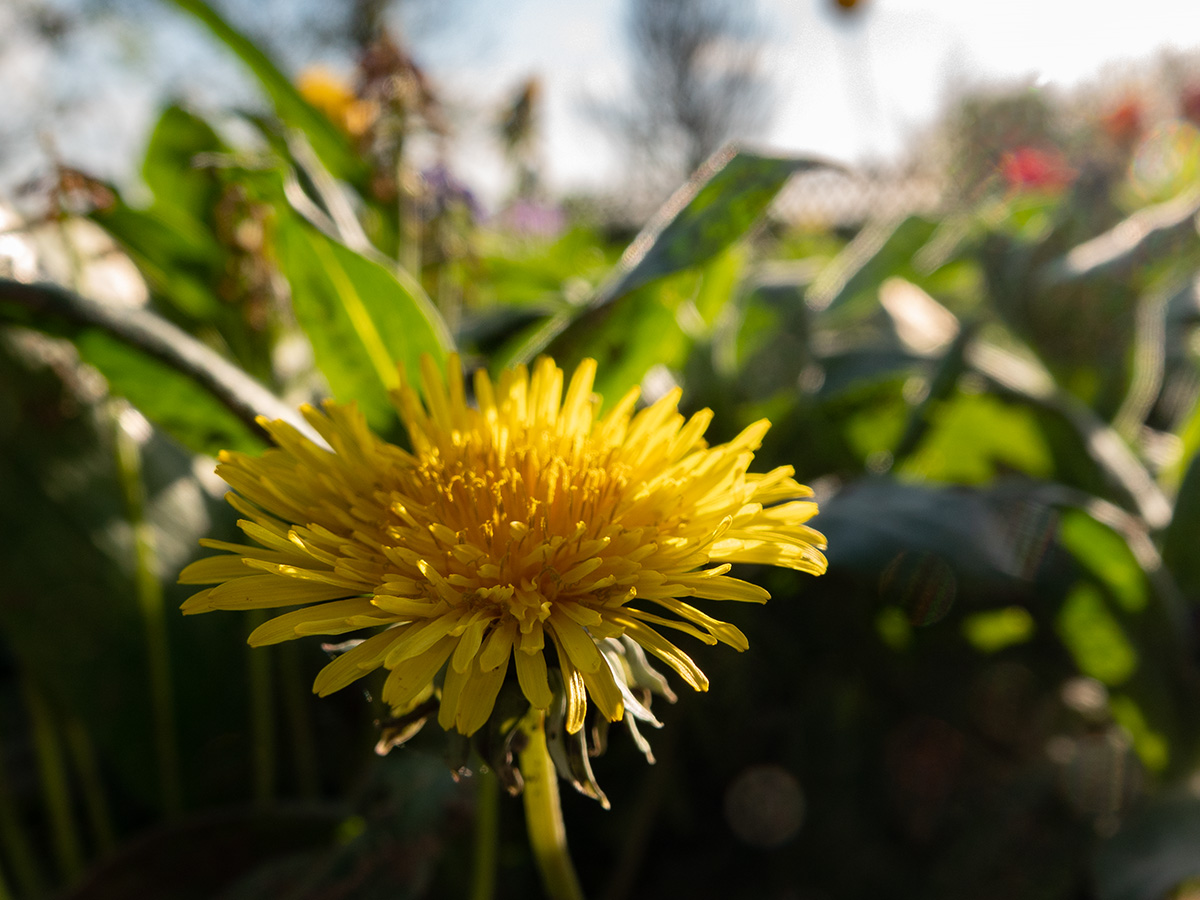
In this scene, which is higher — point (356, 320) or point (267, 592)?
point (356, 320)

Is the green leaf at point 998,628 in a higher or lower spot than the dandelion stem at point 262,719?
lower

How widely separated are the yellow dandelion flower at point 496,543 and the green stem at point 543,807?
0.04 meters

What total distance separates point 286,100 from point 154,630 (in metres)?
0.64

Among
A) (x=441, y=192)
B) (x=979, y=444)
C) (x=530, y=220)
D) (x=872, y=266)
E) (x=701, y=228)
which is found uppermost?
(x=530, y=220)

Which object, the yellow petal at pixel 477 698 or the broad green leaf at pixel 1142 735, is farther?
the broad green leaf at pixel 1142 735

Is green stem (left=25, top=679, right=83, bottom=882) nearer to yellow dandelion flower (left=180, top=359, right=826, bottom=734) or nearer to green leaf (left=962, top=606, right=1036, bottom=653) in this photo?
yellow dandelion flower (left=180, top=359, right=826, bottom=734)

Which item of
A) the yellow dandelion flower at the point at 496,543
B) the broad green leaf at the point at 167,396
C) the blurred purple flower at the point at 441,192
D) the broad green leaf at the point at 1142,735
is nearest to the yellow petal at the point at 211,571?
the yellow dandelion flower at the point at 496,543

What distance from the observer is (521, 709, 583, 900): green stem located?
51 cm

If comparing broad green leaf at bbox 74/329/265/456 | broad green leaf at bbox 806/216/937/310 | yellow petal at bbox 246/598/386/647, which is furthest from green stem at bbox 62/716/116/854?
broad green leaf at bbox 806/216/937/310

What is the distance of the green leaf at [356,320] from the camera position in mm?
760

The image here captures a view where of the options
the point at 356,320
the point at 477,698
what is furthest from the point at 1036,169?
the point at 477,698

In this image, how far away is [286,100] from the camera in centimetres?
101

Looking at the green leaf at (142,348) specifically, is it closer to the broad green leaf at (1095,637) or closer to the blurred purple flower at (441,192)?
the blurred purple flower at (441,192)

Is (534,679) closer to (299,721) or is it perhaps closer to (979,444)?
(299,721)
